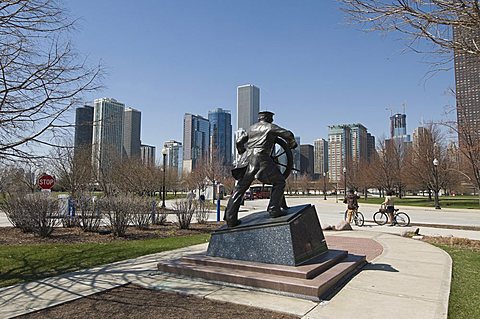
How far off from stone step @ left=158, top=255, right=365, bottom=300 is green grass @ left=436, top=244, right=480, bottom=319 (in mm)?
1749

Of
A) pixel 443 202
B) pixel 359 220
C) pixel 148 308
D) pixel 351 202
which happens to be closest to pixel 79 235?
pixel 148 308

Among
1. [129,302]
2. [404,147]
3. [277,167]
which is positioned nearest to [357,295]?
[277,167]

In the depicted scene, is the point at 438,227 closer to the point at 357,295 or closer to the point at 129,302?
the point at 357,295

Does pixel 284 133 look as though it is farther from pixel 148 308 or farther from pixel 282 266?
pixel 148 308

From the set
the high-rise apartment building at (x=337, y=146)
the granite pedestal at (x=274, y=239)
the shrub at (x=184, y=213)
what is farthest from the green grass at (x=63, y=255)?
the high-rise apartment building at (x=337, y=146)

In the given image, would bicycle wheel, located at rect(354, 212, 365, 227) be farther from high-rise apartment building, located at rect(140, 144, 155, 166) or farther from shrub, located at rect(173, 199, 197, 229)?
high-rise apartment building, located at rect(140, 144, 155, 166)

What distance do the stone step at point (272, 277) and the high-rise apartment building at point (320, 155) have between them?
99.9m

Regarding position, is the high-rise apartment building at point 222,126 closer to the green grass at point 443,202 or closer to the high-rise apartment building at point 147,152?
the high-rise apartment building at point 147,152

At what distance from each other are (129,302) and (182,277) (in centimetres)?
159

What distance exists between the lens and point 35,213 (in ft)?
39.8

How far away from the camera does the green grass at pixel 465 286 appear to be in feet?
15.9

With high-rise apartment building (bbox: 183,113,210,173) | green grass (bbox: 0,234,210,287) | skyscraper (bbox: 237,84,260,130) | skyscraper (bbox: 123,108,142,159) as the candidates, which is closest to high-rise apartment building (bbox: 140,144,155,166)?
skyscraper (bbox: 123,108,142,159)

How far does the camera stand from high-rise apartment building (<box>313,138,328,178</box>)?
10556 centimetres

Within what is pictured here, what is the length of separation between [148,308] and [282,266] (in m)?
2.46
